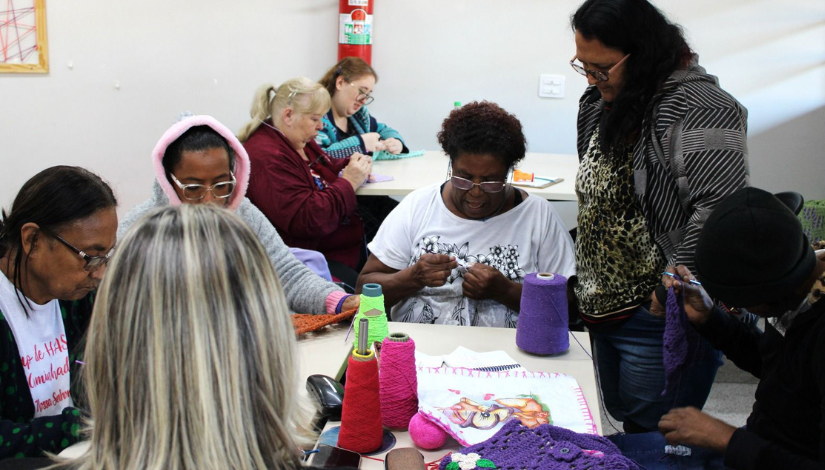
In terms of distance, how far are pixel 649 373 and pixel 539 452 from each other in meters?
0.78

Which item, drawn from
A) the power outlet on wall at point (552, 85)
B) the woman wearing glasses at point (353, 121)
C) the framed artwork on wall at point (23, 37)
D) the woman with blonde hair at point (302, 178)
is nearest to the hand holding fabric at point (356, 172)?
the woman with blonde hair at point (302, 178)

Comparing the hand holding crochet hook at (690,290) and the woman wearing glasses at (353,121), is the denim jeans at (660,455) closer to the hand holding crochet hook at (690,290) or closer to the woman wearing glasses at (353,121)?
the hand holding crochet hook at (690,290)

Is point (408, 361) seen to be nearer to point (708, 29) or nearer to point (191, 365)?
point (191, 365)

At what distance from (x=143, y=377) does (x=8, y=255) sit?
863 millimetres

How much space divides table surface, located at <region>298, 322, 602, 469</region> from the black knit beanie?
44 cm

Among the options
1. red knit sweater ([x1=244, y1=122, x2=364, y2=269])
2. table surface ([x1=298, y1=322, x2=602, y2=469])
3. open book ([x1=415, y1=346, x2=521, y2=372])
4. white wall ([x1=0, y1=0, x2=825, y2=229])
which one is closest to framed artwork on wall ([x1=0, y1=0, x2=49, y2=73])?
white wall ([x1=0, y1=0, x2=825, y2=229])

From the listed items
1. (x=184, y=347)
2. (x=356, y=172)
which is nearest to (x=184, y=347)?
(x=184, y=347)

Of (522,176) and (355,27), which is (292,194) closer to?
(522,176)

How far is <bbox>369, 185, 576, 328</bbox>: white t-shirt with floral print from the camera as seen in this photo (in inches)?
91.5

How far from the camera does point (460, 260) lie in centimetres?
233

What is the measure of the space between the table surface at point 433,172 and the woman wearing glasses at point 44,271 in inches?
78.0

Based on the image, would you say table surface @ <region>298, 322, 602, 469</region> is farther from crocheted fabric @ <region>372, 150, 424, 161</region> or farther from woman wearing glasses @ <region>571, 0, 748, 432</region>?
crocheted fabric @ <region>372, 150, 424, 161</region>

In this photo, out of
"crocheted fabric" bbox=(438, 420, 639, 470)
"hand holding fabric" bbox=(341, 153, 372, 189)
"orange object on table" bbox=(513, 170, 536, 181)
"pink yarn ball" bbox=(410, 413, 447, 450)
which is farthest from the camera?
"orange object on table" bbox=(513, 170, 536, 181)

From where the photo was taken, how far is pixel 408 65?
17.6 ft
